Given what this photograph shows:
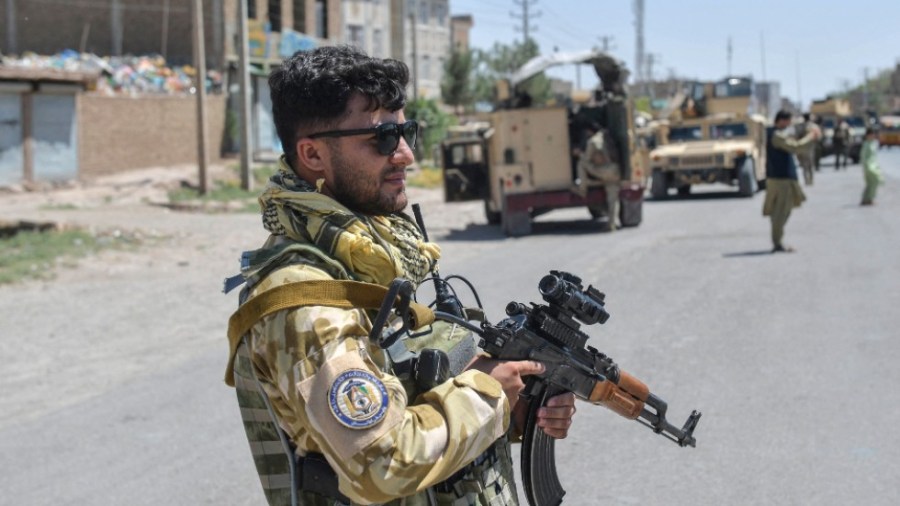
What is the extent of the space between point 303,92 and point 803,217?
53.0 ft

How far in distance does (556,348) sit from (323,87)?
2.22 feet

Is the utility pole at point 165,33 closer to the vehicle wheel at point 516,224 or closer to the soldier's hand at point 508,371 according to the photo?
the vehicle wheel at point 516,224

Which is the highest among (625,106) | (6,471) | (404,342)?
(625,106)

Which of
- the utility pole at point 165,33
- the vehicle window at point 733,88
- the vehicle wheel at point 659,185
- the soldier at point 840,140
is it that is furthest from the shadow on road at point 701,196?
the utility pole at point 165,33

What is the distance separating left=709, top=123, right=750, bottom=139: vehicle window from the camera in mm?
23688

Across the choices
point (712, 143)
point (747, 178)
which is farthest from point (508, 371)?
point (712, 143)

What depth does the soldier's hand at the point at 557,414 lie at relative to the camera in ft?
7.09

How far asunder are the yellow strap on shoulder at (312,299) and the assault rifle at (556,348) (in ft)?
0.59

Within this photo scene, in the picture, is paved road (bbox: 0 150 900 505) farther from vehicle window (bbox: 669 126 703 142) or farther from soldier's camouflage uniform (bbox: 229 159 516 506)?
vehicle window (bbox: 669 126 703 142)

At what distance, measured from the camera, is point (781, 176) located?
12.1m

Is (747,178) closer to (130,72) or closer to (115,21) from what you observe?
(130,72)

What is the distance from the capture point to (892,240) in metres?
13.4

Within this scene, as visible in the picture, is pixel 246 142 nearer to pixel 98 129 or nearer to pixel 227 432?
pixel 98 129

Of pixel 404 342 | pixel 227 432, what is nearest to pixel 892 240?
pixel 227 432
